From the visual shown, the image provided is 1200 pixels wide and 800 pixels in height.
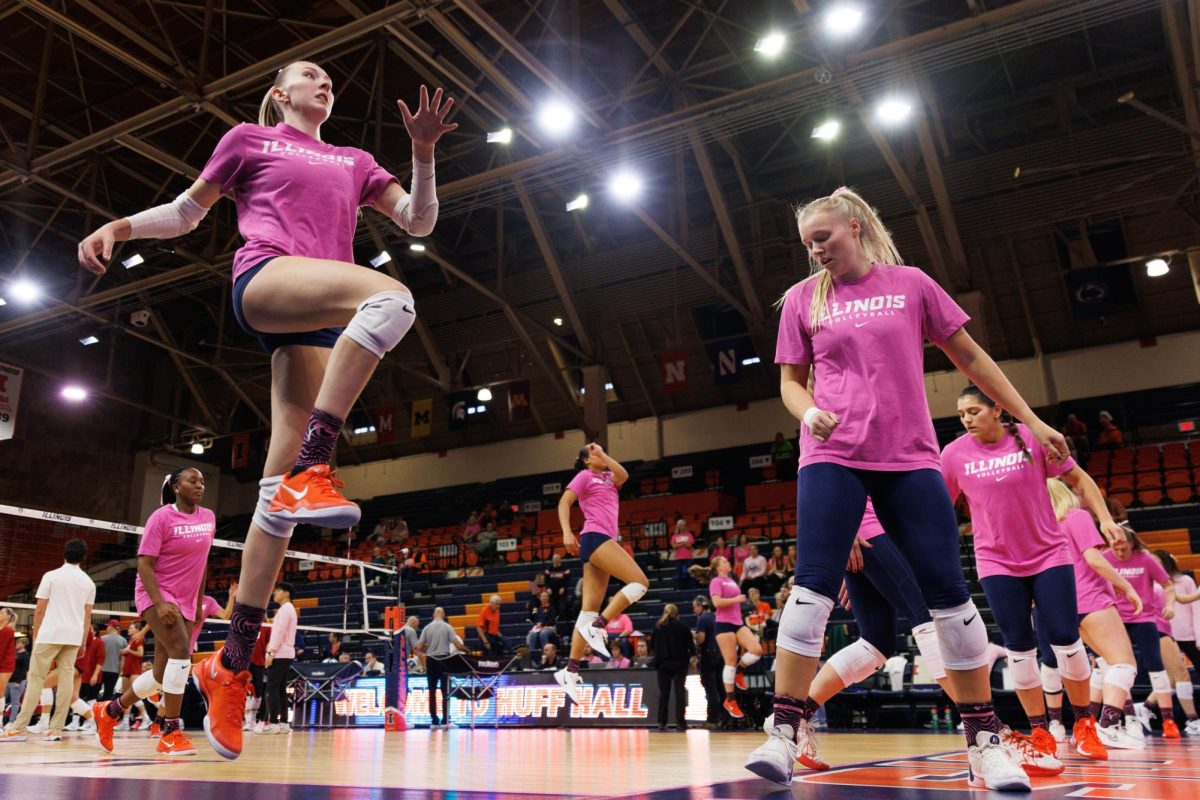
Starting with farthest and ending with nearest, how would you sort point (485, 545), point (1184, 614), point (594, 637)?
point (485, 545), point (1184, 614), point (594, 637)

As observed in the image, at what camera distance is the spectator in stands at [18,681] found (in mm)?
13707

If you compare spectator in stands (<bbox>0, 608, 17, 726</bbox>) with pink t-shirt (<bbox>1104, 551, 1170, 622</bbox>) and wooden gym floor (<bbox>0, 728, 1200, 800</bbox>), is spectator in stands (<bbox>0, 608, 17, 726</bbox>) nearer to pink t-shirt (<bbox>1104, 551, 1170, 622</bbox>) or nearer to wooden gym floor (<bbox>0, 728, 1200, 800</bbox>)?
wooden gym floor (<bbox>0, 728, 1200, 800</bbox>)

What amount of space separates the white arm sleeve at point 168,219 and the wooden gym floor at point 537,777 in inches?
62.6

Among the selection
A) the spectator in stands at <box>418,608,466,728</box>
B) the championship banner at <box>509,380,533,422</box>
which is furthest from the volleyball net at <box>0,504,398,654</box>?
the spectator in stands at <box>418,608,466,728</box>

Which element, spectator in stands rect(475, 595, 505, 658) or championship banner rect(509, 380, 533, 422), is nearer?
spectator in stands rect(475, 595, 505, 658)

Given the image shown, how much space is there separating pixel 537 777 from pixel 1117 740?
3948mm

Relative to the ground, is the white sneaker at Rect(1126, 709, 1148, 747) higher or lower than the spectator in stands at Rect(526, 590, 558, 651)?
lower

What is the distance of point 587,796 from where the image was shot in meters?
2.64

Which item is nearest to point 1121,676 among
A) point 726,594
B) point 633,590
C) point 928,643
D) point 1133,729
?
point 1133,729

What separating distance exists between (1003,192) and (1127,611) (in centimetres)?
1357

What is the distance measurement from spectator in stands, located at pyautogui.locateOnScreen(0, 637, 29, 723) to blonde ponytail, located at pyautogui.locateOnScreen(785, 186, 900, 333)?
1438 centimetres

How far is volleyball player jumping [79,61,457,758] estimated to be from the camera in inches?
96.1

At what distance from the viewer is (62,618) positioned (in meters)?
8.12

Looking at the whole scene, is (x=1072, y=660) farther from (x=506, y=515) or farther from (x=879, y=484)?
(x=506, y=515)
